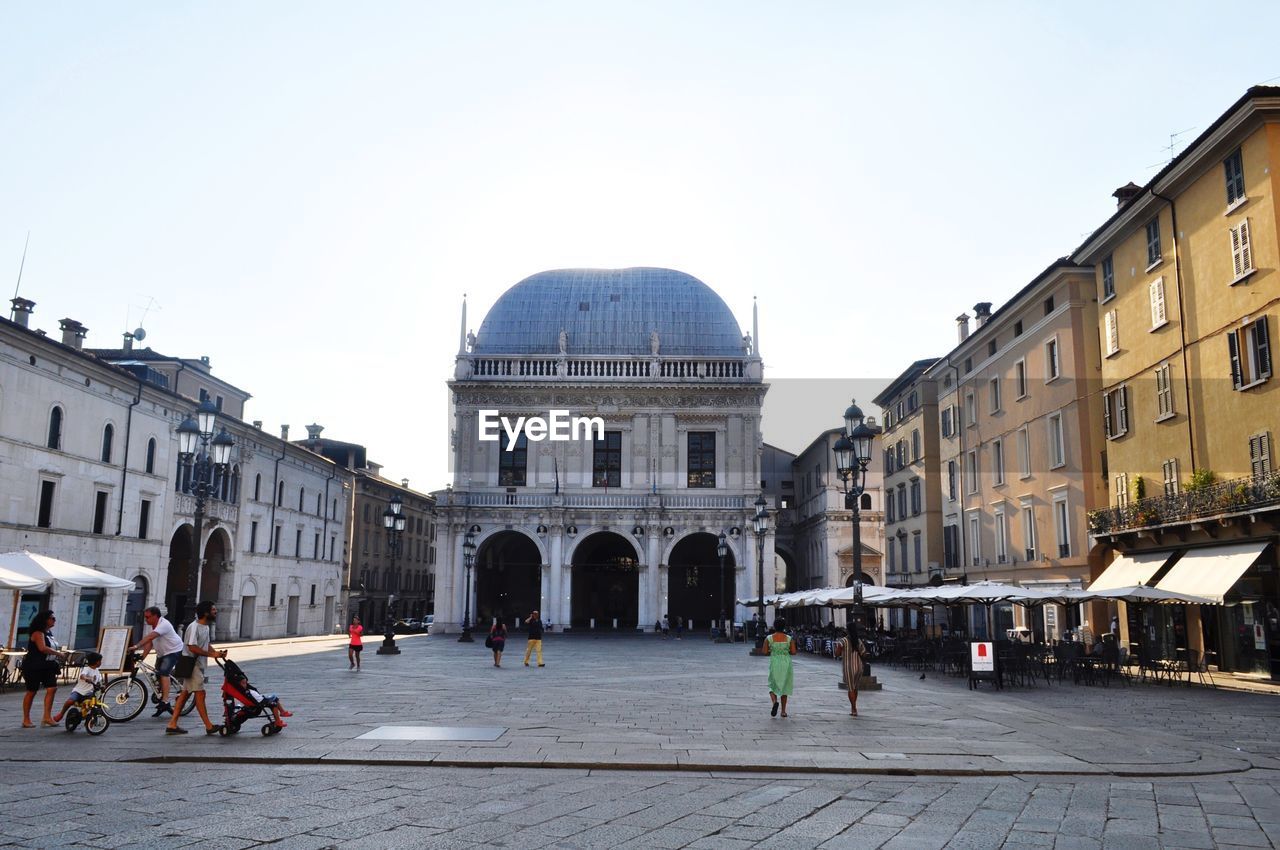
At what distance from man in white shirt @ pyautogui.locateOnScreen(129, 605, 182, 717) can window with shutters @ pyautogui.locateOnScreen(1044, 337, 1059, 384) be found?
2949 cm

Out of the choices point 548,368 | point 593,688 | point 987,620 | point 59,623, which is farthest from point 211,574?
point 987,620

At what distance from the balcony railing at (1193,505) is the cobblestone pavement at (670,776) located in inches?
204

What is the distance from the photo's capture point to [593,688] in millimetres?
21547

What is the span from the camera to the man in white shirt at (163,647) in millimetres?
14870

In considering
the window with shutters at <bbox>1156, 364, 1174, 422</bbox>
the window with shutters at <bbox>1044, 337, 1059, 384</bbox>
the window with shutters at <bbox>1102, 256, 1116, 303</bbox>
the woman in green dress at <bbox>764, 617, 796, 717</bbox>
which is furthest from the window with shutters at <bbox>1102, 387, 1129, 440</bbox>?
the woman in green dress at <bbox>764, 617, 796, 717</bbox>

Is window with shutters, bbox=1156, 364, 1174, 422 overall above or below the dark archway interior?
above

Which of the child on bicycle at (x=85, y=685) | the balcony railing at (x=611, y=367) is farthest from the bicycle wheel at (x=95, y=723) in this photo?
the balcony railing at (x=611, y=367)

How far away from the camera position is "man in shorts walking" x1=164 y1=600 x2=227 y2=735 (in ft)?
44.3

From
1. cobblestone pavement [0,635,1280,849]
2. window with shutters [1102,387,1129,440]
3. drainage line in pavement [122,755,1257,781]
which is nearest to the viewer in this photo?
cobblestone pavement [0,635,1280,849]

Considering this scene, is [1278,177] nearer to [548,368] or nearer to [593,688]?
[593,688]

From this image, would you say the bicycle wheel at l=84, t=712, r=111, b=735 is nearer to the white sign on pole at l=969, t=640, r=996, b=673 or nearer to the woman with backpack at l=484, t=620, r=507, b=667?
the woman with backpack at l=484, t=620, r=507, b=667

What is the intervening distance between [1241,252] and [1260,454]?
501 centimetres

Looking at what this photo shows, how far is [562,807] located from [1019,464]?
105 feet

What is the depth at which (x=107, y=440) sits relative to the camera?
3694 cm
